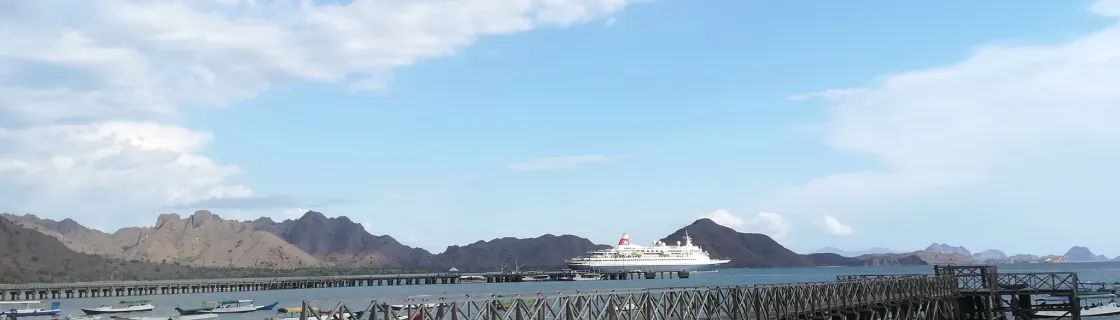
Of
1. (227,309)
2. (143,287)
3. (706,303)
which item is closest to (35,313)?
(227,309)

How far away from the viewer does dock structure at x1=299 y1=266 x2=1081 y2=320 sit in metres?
25.4

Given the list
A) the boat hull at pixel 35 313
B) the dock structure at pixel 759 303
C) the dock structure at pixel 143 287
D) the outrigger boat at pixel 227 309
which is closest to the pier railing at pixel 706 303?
the dock structure at pixel 759 303

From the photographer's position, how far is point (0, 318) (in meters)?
65.5

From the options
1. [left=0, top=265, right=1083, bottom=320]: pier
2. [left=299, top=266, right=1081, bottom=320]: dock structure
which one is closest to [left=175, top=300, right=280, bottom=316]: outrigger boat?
[left=0, top=265, right=1083, bottom=320]: pier

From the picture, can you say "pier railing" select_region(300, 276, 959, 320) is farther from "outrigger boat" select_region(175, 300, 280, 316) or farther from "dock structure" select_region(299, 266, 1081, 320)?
"outrigger boat" select_region(175, 300, 280, 316)

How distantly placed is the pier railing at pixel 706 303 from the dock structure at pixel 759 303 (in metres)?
0.03

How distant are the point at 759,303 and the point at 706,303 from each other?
9.42ft

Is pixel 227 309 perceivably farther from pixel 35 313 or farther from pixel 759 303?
pixel 759 303

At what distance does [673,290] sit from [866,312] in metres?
14.4

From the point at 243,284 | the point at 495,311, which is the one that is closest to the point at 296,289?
the point at 243,284

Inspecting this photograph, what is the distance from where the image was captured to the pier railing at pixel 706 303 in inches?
982

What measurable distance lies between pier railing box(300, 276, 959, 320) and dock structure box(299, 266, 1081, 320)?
0.03 metres

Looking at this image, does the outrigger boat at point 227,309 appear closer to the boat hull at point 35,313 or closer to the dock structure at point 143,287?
the boat hull at point 35,313

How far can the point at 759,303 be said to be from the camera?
34.0 m
